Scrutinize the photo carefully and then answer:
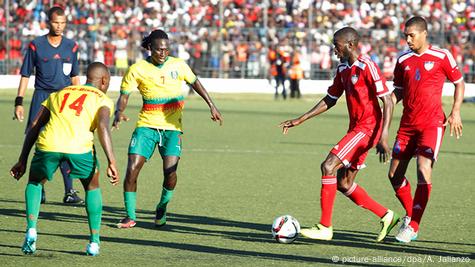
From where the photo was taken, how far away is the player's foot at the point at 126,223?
988 centimetres

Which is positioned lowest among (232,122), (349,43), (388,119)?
(232,122)

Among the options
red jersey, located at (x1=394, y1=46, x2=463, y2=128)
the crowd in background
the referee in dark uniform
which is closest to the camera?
red jersey, located at (x1=394, y1=46, x2=463, y2=128)

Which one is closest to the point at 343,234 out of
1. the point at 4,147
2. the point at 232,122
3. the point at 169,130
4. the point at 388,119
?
the point at 388,119

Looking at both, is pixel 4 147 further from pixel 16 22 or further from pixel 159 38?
pixel 16 22

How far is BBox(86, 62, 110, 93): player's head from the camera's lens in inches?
325

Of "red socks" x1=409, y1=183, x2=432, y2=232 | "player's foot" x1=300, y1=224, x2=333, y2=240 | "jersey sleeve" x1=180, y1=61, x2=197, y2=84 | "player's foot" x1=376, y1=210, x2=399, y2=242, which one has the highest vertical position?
"jersey sleeve" x1=180, y1=61, x2=197, y2=84

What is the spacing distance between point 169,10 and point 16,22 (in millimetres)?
6031

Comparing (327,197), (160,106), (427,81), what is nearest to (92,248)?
(327,197)

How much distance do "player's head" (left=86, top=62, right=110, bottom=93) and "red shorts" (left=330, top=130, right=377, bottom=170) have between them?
2.29 m

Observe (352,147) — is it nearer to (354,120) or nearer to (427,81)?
(354,120)

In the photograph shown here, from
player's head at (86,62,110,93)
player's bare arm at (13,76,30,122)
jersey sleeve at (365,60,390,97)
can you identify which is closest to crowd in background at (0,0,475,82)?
player's bare arm at (13,76,30,122)

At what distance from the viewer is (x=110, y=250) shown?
8602 millimetres

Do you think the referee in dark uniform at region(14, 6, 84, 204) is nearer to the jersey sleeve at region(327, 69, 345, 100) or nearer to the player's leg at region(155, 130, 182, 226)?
the player's leg at region(155, 130, 182, 226)

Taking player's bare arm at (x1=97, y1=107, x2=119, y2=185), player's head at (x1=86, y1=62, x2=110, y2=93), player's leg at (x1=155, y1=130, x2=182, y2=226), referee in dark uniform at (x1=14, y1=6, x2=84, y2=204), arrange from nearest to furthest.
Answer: player's bare arm at (x1=97, y1=107, x2=119, y2=185), player's head at (x1=86, y1=62, x2=110, y2=93), player's leg at (x1=155, y1=130, x2=182, y2=226), referee in dark uniform at (x1=14, y1=6, x2=84, y2=204)
